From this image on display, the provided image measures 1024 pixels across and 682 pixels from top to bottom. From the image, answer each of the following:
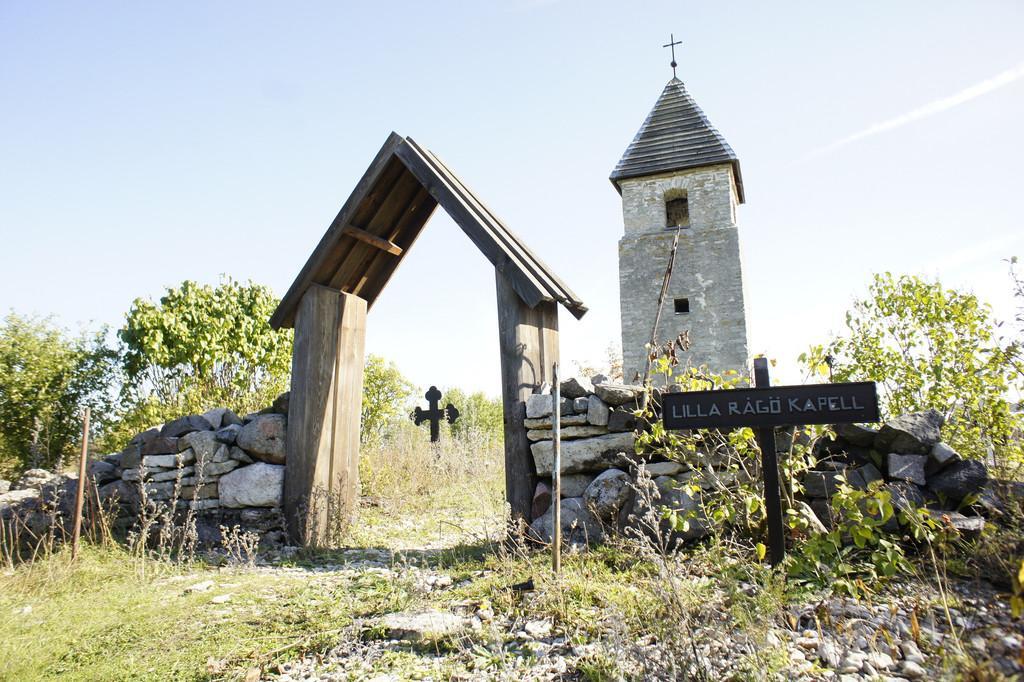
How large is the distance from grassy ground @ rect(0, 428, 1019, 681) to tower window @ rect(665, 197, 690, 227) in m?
14.1

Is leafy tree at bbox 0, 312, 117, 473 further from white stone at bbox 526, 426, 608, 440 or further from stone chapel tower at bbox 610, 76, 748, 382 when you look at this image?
stone chapel tower at bbox 610, 76, 748, 382

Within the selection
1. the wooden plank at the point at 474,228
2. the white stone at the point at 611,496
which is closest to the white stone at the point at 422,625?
the white stone at the point at 611,496

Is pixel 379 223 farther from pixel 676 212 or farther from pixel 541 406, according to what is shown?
pixel 676 212

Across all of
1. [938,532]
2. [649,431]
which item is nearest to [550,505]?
[649,431]

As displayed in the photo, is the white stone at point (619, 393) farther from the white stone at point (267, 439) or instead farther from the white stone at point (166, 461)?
the white stone at point (166, 461)

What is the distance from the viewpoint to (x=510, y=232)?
652 cm

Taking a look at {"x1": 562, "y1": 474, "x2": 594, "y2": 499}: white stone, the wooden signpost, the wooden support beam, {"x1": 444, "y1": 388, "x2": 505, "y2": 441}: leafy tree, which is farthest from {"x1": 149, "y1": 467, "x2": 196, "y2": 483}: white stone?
{"x1": 444, "y1": 388, "x2": 505, "y2": 441}: leafy tree

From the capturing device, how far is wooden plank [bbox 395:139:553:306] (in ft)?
18.5

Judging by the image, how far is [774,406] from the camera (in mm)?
4086

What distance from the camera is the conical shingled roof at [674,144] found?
17484 millimetres

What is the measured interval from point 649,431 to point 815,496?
1.25 metres

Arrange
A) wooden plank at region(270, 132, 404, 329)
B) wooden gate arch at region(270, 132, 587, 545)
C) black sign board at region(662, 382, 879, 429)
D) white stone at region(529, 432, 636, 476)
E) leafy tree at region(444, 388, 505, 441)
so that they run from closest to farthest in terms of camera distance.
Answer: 1. black sign board at region(662, 382, 879, 429)
2. white stone at region(529, 432, 636, 476)
3. wooden gate arch at region(270, 132, 587, 545)
4. wooden plank at region(270, 132, 404, 329)
5. leafy tree at region(444, 388, 505, 441)

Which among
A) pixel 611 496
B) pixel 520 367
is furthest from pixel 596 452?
pixel 520 367

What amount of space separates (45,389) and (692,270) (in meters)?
13.8
